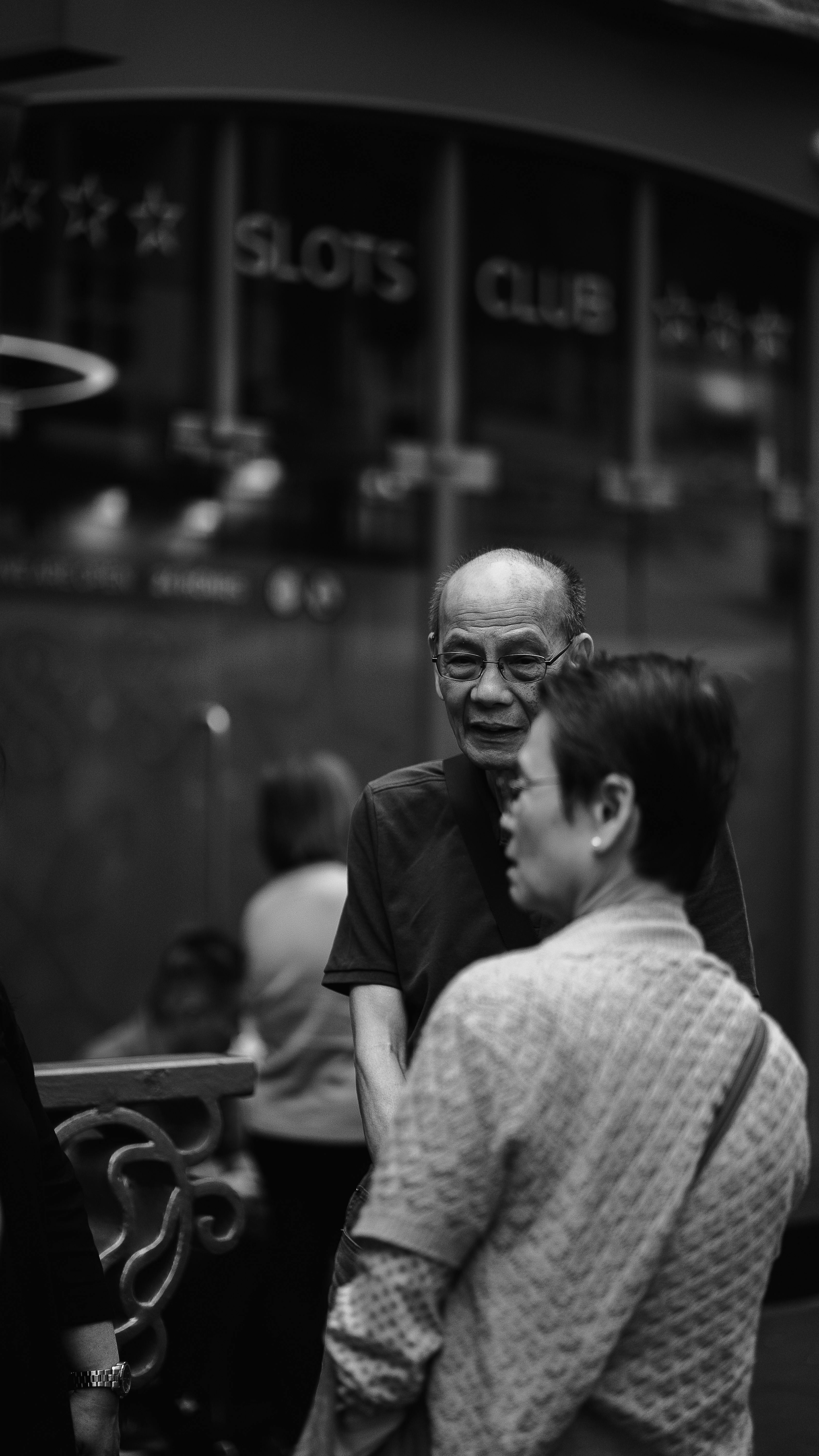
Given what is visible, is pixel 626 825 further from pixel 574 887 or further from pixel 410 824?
pixel 410 824

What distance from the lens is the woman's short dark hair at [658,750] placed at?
204 cm

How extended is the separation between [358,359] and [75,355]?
4.36ft

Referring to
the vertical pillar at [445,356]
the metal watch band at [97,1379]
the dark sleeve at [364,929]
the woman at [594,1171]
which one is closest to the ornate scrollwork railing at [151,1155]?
the metal watch band at [97,1379]

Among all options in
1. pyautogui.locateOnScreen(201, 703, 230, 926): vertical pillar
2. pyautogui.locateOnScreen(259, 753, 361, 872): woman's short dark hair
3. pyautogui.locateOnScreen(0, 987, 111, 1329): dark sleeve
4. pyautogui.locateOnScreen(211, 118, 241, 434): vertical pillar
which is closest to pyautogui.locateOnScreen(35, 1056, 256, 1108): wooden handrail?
pyautogui.locateOnScreen(0, 987, 111, 1329): dark sleeve

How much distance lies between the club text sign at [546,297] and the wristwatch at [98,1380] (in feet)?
21.7

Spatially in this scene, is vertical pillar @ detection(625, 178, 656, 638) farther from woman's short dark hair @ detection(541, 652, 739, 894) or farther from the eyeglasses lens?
woman's short dark hair @ detection(541, 652, 739, 894)

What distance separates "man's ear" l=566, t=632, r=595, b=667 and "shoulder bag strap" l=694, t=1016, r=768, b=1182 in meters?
0.85

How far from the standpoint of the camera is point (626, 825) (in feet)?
6.70

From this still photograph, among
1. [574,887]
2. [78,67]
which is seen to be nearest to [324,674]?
[78,67]

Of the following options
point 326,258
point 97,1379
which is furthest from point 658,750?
point 326,258

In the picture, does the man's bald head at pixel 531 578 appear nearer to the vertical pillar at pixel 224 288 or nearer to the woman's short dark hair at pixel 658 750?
the woman's short dark hair at pixel 658 750

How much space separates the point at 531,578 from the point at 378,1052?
2.32ft

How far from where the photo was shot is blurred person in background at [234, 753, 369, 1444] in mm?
4871

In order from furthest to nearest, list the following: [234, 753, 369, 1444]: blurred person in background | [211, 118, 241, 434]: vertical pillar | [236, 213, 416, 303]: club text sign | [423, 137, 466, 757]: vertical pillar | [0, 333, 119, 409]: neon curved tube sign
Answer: [423, 137, 466, 757]: vertical pillar
[236, 213, 416, 303]: club text sign
[211, 118, 241, 434]: vertical pillar
[0, 333, 119, 409]: neon curved tube sign
[234, 753, 369, 1444]: blurred person in background
